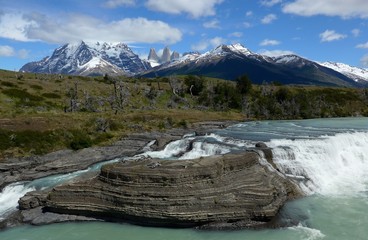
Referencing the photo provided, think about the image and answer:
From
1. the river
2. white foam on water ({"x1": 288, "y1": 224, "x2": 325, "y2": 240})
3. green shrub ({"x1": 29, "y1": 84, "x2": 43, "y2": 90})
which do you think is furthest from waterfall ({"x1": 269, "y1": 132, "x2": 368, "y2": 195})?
green shrub ({"x1": 29, "y1": 84, "x2": 43, "y2": 90})

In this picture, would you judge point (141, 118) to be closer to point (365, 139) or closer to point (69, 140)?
point (69, 140)

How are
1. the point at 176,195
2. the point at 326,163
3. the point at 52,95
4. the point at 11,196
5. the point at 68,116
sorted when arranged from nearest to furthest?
the point at 176,195 < the point at 11,196 < the point at 326,163 < the point at 68,116 < the point at 52,95

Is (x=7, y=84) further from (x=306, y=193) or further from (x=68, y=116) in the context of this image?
(x=306, y=193)

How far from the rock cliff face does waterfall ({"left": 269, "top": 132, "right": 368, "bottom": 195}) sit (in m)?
8.19

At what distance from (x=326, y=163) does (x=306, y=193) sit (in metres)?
10.8

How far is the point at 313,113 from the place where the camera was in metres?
121

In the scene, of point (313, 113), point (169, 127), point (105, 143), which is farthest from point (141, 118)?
point (313, 113)

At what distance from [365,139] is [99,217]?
44687mm

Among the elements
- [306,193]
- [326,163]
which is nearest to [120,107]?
[326,163]

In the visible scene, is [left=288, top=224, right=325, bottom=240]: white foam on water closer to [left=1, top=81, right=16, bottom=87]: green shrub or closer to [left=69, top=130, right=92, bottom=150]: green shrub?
[left=69, top=130, right=92, bottom=150]: green shrub

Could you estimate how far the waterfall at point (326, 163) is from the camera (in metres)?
41.9

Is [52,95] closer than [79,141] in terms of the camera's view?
No

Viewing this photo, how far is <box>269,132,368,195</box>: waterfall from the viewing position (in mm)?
41875

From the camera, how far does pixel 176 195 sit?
104 feet
